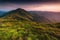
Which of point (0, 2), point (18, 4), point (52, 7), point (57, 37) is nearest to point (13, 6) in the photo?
point (18, 4)

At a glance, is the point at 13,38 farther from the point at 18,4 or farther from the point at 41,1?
the point at 41,1

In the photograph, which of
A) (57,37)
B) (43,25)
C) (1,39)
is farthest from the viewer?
(43,25)

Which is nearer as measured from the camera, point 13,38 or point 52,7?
point 13,38

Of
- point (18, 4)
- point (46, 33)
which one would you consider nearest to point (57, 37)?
point (46, 33)

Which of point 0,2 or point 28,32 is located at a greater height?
point 0,2

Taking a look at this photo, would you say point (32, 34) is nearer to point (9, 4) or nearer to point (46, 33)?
point (46, 33)

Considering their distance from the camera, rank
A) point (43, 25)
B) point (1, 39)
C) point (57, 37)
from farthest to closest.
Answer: point (43, 25)
point (57, 37)
point (1, 39)

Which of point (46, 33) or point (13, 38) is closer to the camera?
point (13, 38)

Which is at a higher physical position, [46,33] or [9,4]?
Answer: [9,4]
